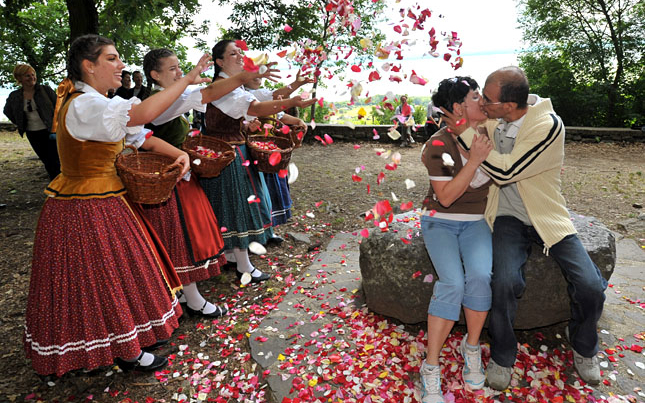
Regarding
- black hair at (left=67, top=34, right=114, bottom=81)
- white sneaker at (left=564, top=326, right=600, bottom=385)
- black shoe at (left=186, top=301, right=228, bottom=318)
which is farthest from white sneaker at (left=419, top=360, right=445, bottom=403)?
black hair at (left=67, top=34, right=114, bottom=81)

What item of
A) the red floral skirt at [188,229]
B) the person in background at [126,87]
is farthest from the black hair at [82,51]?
the person in background at [126,87]

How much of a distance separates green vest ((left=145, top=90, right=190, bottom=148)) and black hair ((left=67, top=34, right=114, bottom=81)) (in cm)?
84

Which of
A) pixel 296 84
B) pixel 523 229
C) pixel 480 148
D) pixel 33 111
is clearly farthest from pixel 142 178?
pixel 33 111

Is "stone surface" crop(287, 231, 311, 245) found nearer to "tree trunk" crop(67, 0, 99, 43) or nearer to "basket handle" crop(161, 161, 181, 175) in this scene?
"basket handle" crop(161, 161, 181, 175)

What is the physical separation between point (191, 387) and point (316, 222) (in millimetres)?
3542

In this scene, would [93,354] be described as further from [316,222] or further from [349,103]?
[316,222]

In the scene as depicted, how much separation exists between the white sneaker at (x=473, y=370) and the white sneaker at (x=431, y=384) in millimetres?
220

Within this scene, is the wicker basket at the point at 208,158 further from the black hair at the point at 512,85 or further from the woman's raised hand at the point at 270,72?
the black hair at the point at 512,85

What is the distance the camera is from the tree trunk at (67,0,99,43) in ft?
23.3

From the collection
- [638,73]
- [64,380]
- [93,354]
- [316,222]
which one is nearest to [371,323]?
[93,354]

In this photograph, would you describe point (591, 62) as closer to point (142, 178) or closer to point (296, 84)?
point (296, 84)

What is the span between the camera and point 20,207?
6.76 metres

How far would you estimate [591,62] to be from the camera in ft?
43.5

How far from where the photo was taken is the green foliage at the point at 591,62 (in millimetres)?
12789
